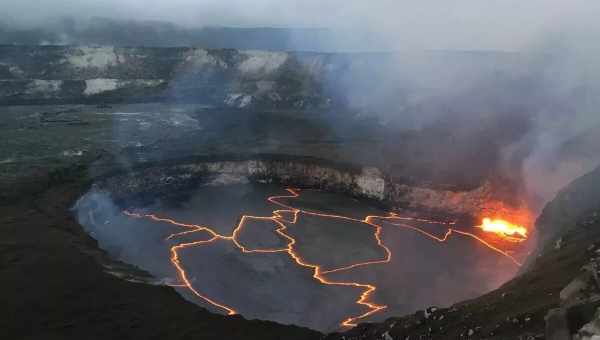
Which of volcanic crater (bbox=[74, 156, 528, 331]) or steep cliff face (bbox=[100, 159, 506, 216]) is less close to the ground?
steep cliff face (bbox=[100, 159, 506, 216])

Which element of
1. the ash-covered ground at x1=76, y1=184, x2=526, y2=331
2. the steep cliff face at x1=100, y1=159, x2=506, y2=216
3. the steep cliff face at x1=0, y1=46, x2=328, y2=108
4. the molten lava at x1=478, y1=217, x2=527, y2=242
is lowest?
the ash-covered ground at x1=76, y1=184, x2=526, y2=331

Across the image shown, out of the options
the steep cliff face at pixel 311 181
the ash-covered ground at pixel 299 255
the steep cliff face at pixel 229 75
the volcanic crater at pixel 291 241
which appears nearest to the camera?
the ash-covered ground at pixel 299 255

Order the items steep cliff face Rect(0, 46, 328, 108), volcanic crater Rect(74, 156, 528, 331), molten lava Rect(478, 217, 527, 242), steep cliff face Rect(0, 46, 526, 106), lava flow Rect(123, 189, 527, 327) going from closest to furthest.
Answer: lava flow Rect(123, 189, 527, 327) → volcanic crater Rect(74, 156, 528, 331) → molten lava Rect(478, 217, 527, 242) → steep cliff face Rect(0, 46, 526, 106) → steep cliff face Rect(0, 46, 328, 108)

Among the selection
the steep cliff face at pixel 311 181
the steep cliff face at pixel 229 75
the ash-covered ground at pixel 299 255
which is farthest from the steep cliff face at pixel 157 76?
the ash-covered ground at pixel 299 255

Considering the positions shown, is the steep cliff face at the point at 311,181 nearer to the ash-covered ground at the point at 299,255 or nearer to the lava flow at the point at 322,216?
the ash-covered ground at the point at 299,255

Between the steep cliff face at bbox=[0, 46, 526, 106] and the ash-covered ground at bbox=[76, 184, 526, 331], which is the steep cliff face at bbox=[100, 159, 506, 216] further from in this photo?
the steep cliff face at bbox=[0, 46, 526, 106]

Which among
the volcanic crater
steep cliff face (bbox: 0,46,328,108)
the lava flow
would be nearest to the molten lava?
the lava flow

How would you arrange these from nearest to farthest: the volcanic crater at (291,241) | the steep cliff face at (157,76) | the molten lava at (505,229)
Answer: the volcanic crater at (291,241)
the molten lava at (505,229)
the steep cliff face at (157,76)

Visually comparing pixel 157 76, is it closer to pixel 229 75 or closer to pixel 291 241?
pixel 229 75

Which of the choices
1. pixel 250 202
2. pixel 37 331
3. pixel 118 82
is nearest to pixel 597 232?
pixel 37 331

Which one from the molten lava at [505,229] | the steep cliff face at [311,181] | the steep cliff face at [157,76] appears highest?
the steep cliff face at [157,76]
